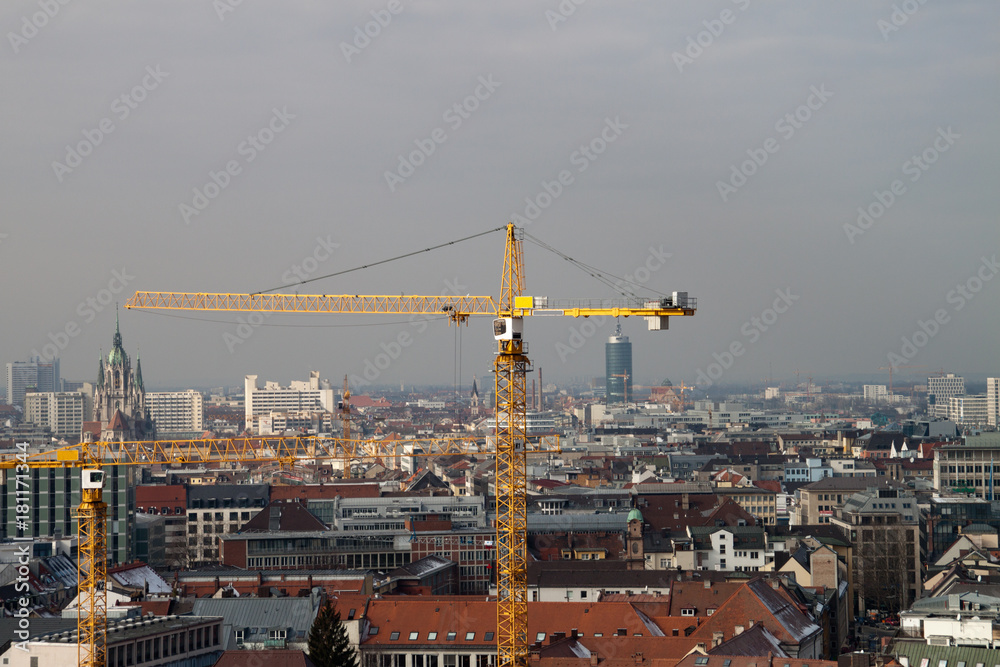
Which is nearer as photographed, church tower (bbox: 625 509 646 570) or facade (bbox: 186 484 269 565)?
church tower (bbox: 625 509 646 570)

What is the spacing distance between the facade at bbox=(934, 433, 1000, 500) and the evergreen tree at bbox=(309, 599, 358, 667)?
68756 mm

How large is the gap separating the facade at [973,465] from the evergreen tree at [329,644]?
6876 centimetres

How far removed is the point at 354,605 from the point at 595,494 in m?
58.0

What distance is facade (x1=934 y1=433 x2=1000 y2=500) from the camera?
11356cm

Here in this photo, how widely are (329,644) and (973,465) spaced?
74047mm

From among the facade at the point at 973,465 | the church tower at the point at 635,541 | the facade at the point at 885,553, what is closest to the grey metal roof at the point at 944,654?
the facade at the point at 885,553

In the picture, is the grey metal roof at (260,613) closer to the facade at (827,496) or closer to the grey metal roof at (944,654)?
the grey metal roof at (944,654)

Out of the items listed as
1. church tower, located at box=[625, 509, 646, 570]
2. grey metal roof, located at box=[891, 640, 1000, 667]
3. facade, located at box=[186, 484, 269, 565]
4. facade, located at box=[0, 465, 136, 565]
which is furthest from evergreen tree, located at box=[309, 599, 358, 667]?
facade, located at box=[186, 484, 269, 565]

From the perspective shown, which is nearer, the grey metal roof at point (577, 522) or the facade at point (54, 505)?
the grey metal roof at point (577, 522)

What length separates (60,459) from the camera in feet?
173

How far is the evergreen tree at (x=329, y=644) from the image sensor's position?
52.2 m

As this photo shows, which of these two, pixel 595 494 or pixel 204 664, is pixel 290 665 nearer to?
pixel 204 664

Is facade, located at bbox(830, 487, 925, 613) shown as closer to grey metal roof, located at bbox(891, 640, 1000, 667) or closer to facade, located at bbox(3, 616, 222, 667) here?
→ grey metal roof, located at bbox(891, 640, 1000, 667)

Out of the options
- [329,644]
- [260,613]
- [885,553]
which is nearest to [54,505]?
[260,613]
